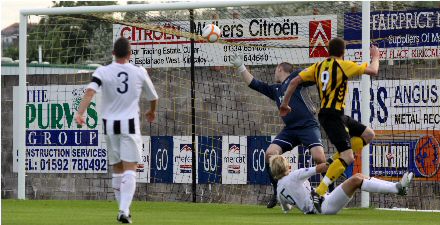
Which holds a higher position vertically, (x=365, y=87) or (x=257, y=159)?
(x=365, y=87)

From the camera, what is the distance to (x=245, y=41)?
1938 centimetres

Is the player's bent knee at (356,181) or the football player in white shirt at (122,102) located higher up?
the football player in white shirt at (122,102)

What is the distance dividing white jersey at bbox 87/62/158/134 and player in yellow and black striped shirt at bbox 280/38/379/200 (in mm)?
2509

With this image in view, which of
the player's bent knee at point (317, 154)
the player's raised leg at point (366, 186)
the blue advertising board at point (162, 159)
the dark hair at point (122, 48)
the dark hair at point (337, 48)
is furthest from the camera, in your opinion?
the blue advertising board at point (162, 159)

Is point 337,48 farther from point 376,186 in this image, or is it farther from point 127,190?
point 127,190

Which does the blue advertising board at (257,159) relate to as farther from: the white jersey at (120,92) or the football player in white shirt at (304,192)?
the white jersey at (120,92)

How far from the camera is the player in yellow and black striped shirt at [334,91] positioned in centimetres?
1332

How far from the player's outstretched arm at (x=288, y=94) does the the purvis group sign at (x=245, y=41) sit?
5.23 m

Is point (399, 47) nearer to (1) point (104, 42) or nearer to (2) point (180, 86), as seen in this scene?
(2) point (180, 86)

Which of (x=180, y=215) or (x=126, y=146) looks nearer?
(x=126, y=146)

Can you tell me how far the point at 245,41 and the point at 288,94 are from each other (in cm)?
588

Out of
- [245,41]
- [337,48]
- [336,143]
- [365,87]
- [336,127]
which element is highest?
[245,41]

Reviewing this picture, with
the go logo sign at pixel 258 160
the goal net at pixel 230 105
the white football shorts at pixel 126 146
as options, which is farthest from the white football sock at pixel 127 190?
the go logo sign at pixel 258 160

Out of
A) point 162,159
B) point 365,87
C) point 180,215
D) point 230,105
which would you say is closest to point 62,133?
point 162,159
